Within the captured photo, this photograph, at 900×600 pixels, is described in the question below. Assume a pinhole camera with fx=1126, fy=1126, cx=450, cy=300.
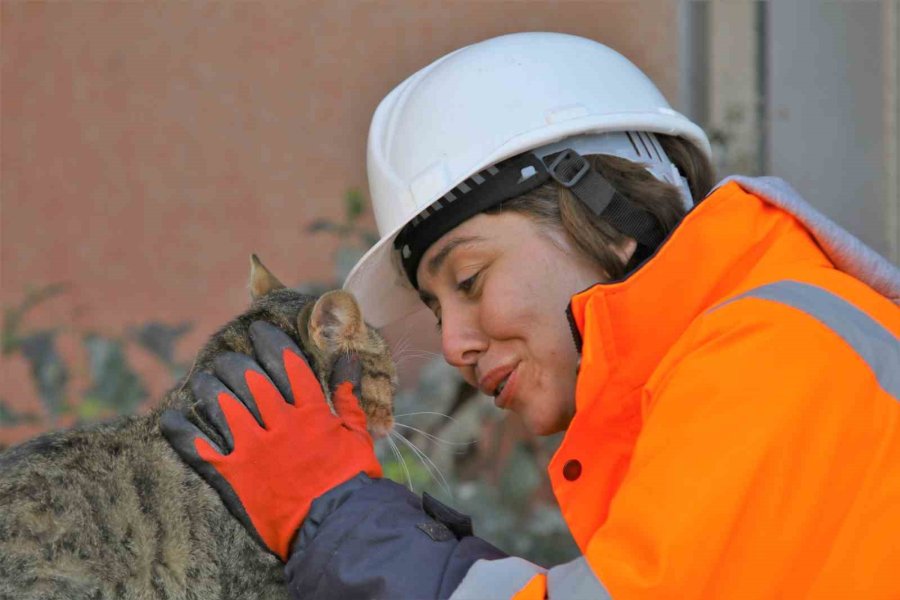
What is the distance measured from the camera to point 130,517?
212 cm

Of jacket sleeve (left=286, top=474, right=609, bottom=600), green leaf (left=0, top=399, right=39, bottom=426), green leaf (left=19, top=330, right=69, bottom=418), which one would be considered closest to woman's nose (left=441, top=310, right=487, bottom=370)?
jacket sleeve (left=286, top=474, right=609, bottom=600)

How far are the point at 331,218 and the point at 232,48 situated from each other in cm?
83

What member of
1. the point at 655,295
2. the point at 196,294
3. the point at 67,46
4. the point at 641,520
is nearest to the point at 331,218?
the point at 196,294

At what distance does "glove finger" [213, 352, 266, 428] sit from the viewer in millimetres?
2121

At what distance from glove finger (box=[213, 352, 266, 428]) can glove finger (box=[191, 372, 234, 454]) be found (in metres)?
0.01

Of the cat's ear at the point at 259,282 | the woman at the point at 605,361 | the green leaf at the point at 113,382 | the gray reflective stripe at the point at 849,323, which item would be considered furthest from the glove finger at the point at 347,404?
the green leaf at the point at 113,382

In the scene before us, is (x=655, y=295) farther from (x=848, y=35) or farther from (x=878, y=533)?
(x=848, y=35)

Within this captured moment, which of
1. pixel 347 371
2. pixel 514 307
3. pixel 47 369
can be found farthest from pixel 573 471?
pixel 47 369

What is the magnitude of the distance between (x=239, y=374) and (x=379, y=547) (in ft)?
1.61

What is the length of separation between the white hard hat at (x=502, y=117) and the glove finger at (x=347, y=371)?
0.24 metres

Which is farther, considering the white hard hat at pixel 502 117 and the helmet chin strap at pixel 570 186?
the white hard hat at pixel 502 117

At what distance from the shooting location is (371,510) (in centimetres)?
195

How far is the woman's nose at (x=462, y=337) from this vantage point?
211 cm

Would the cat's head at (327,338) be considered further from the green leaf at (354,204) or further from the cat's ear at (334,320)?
the green leaf at (354,204)
